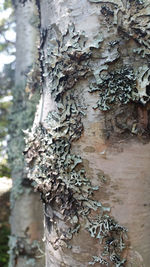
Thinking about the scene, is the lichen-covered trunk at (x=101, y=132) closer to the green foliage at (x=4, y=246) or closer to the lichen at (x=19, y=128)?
the lichen at (x=19, y=128)

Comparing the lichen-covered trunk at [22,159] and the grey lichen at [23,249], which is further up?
the lichen-covered trunk at [22,159]

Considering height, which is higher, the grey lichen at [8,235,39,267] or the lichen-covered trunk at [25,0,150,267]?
the lichen-covered trunk at [25,0,150,267]

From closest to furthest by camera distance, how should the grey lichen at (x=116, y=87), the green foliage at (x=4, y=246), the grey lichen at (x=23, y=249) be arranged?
the grey lichen at (x=116, y=87) < the grey lichen at (x=23, y=249) < the green foliage at (x=4, y=246)

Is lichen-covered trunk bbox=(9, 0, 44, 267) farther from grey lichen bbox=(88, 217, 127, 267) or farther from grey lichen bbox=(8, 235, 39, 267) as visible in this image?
grey lichen bbox=(88, 217, 127, 267)

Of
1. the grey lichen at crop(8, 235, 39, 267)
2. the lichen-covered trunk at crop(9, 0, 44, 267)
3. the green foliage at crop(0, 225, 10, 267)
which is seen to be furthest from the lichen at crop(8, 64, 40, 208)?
the green foliage at crop(0, 225, 10, 267)

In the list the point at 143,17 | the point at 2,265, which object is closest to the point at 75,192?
the point at 143,17

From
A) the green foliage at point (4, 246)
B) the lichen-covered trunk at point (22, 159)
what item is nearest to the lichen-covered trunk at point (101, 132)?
the lichen-covered trunk at point (22, 159)

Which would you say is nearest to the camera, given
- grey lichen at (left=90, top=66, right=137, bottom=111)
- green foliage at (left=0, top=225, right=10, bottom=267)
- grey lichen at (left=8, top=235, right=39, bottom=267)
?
grey lichen at (left=90, top=66, right=137, bottom=111)
